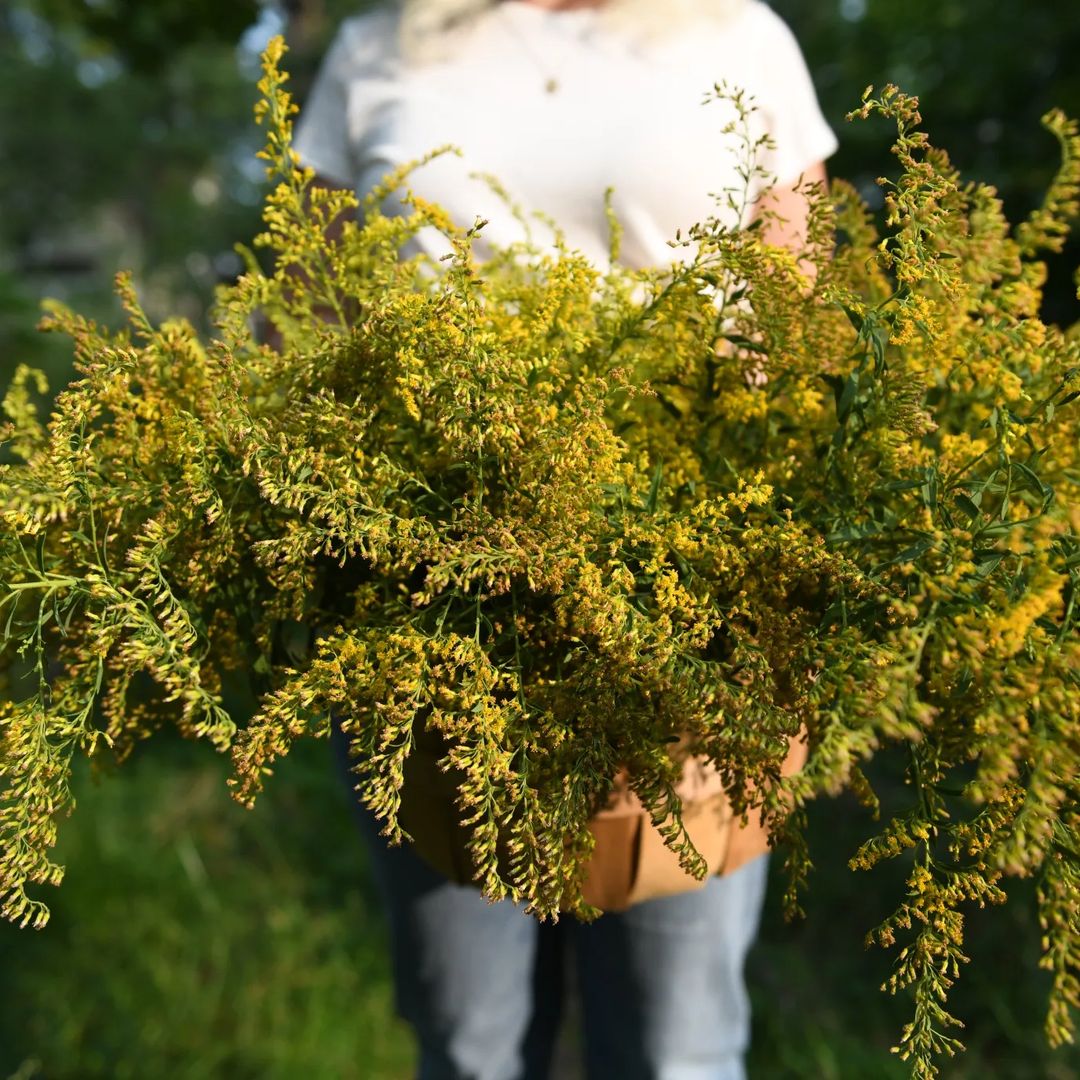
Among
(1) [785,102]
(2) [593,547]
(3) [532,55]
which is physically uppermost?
(3) [532,55]

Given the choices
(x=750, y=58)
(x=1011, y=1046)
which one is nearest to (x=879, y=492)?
(x=750, y=58)

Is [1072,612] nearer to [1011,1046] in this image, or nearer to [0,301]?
[1011,1046]

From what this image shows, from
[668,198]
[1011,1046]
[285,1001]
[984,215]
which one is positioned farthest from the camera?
[285,1001]

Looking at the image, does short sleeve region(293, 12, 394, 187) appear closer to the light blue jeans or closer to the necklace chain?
the necklace chain

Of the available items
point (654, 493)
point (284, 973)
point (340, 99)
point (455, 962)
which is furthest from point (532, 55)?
point (284, 973)

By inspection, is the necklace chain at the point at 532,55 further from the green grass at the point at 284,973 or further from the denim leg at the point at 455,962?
the green grass at the point at 284,973

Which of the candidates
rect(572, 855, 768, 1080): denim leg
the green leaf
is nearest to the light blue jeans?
rect(572, 855, 768, 1080): denim leg

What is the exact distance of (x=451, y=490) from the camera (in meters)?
1.02

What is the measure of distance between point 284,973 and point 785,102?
2.66 m

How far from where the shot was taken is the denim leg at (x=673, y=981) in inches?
59.6

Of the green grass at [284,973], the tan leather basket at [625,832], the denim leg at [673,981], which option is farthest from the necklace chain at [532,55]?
the green grass at [284,973]

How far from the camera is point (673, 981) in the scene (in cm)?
155

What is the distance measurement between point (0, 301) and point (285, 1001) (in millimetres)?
2827

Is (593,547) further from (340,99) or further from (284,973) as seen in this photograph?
(284,973)
